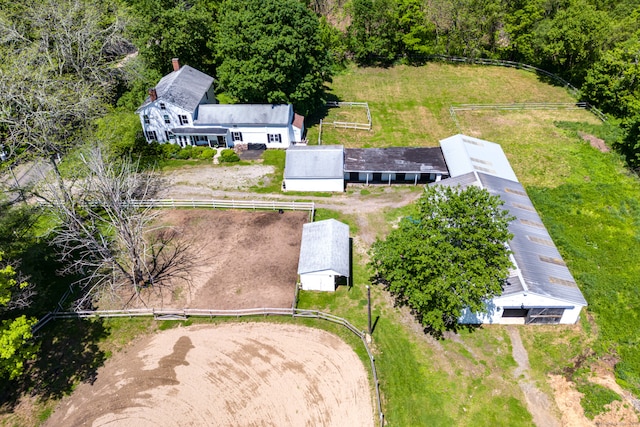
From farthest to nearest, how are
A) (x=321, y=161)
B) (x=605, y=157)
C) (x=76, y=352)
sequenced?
(x=605, y=157)
(x=321, y=161)
(x=76, y=352)

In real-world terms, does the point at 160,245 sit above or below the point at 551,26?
below

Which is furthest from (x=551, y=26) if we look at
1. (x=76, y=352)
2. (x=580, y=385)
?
(x=76, y=352)

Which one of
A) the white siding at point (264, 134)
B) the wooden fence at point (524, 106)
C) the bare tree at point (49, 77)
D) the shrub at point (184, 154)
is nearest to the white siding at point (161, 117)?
the shrub at point (184, 154)

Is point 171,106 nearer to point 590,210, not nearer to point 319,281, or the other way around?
point 319,281

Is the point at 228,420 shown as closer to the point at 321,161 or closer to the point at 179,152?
the point at 321,161

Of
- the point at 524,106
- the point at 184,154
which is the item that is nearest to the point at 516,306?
the point at 184,154

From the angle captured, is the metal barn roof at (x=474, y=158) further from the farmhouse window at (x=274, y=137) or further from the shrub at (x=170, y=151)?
the shrub at (x=170, y=151)
